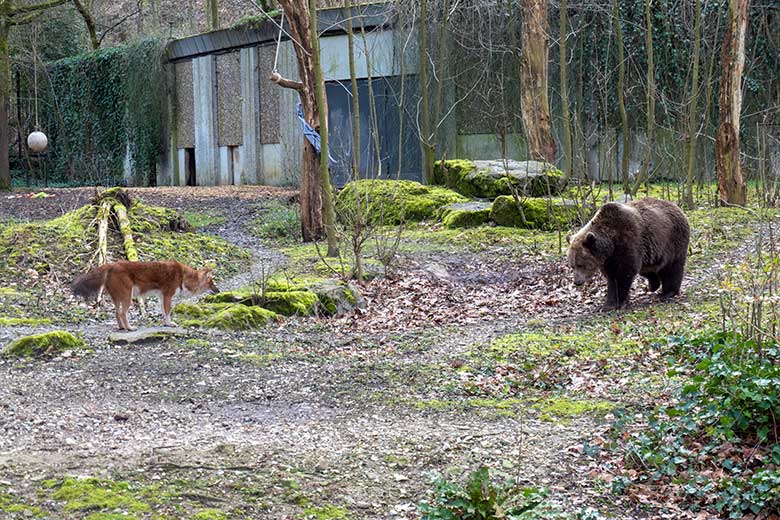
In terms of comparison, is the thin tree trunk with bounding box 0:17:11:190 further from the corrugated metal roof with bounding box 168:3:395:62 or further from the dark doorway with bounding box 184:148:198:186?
the dark doorway with bounding box 184:148:198:186

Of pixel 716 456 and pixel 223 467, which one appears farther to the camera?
pixel 716 456

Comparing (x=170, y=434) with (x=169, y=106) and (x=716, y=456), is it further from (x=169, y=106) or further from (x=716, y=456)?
(x=169, y=106)

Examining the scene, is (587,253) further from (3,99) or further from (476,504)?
(3,99)

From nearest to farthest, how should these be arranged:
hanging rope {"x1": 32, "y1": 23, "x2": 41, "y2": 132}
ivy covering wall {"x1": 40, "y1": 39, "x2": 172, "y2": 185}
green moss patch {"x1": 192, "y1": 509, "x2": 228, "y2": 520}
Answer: green moss patch {"x1": 192, "y1": 509, "x2": 228, "y2": 520}, ivy covering wall {"x1": 40, "y1": 39, "x2": 172, "y2": 185}, hanging rope {"x1": 32, "y1": 23, "x2": 41, "y2": 132}

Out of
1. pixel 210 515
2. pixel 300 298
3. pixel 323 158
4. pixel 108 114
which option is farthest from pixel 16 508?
pixel 108 114

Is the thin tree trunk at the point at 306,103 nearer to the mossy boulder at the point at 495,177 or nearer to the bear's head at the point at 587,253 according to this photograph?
the mossy boulder at the point at 495,177

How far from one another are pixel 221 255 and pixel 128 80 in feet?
57.7

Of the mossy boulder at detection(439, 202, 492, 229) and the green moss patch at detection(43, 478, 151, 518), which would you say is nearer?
the green moss patch at detection(43, 478, 151, 518)

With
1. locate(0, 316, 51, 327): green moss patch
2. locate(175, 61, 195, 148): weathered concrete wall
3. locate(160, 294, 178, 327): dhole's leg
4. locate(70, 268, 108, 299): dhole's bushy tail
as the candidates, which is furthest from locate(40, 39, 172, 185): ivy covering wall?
locate(70, 268, 108, 299): dhole's bushy tail

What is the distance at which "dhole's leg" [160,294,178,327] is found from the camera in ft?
29.6

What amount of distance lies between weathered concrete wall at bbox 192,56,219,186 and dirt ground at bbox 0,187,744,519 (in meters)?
18.3

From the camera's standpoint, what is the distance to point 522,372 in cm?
764

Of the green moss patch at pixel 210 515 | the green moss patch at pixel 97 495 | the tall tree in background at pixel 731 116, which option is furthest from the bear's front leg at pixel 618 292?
the tall tree in background at pixel 731 116

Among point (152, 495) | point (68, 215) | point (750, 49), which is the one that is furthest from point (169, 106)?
point (152, 495)
